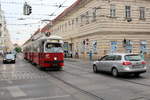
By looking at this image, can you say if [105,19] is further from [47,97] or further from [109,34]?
[47,97]

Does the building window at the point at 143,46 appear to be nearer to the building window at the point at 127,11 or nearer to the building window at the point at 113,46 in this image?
the building window at the point at 127,11

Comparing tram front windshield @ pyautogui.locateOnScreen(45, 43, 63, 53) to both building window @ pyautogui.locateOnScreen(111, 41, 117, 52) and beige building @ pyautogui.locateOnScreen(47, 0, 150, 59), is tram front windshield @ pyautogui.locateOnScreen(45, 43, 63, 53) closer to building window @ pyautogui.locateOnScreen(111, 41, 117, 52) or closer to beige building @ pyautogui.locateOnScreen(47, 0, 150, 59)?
beige building @ pyautogui.locateOnScreen(47, 0, 150, 59)

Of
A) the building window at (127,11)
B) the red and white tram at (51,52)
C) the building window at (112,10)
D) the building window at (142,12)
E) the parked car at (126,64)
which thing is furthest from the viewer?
the building window at (142,12)

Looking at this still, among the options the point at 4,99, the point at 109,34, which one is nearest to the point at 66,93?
the point at 4,99

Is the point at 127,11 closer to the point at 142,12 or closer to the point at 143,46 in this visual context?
the point at 142,12

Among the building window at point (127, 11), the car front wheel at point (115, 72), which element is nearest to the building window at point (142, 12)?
the building window at point (127, 11)

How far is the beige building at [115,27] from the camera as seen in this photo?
35.8m

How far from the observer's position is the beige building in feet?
118

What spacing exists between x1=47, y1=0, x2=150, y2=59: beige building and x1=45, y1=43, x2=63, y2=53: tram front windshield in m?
14.4

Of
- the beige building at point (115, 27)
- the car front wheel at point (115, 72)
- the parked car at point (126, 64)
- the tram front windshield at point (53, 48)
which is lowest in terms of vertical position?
the car front wheel at point (115, 72)

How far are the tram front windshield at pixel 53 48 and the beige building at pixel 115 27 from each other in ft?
47.3

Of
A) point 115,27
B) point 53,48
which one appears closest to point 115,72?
point 53,48

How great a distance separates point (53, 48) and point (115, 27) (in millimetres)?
17654

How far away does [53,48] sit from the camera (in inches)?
829
